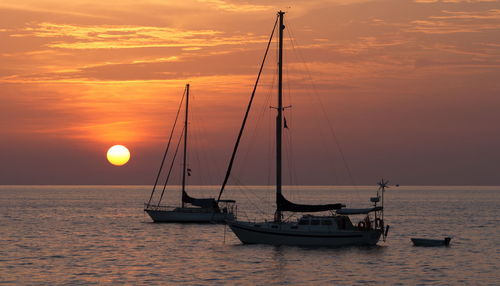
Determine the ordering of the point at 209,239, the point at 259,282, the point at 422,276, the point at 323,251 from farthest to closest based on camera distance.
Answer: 1. the point at 209,239
2. the point at 323,251
3. the point at 422,276
4. the point at 259,282

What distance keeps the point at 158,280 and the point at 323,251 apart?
18.6 meters

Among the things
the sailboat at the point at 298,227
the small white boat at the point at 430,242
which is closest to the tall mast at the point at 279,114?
the sailboat at the point at 298,227

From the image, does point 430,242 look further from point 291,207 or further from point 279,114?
point 279,114

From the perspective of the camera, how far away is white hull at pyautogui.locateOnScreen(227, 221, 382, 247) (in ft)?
216

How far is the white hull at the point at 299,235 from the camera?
65.8m

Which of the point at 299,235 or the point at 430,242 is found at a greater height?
the point at 299,235

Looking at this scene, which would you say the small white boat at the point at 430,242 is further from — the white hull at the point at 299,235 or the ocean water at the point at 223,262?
the white hull at the point at 299,235

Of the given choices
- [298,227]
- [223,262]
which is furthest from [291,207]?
[223,262]

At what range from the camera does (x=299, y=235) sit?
215ft

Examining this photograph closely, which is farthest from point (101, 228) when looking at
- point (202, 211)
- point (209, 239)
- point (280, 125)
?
point (280, 125)

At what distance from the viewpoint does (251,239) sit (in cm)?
6912

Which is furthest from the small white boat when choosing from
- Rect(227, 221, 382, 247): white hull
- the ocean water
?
Rect(227, 221, 382, 247): white hull

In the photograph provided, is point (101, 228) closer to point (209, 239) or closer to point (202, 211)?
point (202, 211)

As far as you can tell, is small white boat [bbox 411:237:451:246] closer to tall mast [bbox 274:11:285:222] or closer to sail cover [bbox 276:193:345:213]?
sail cover [bbox 276:193:345:213]
